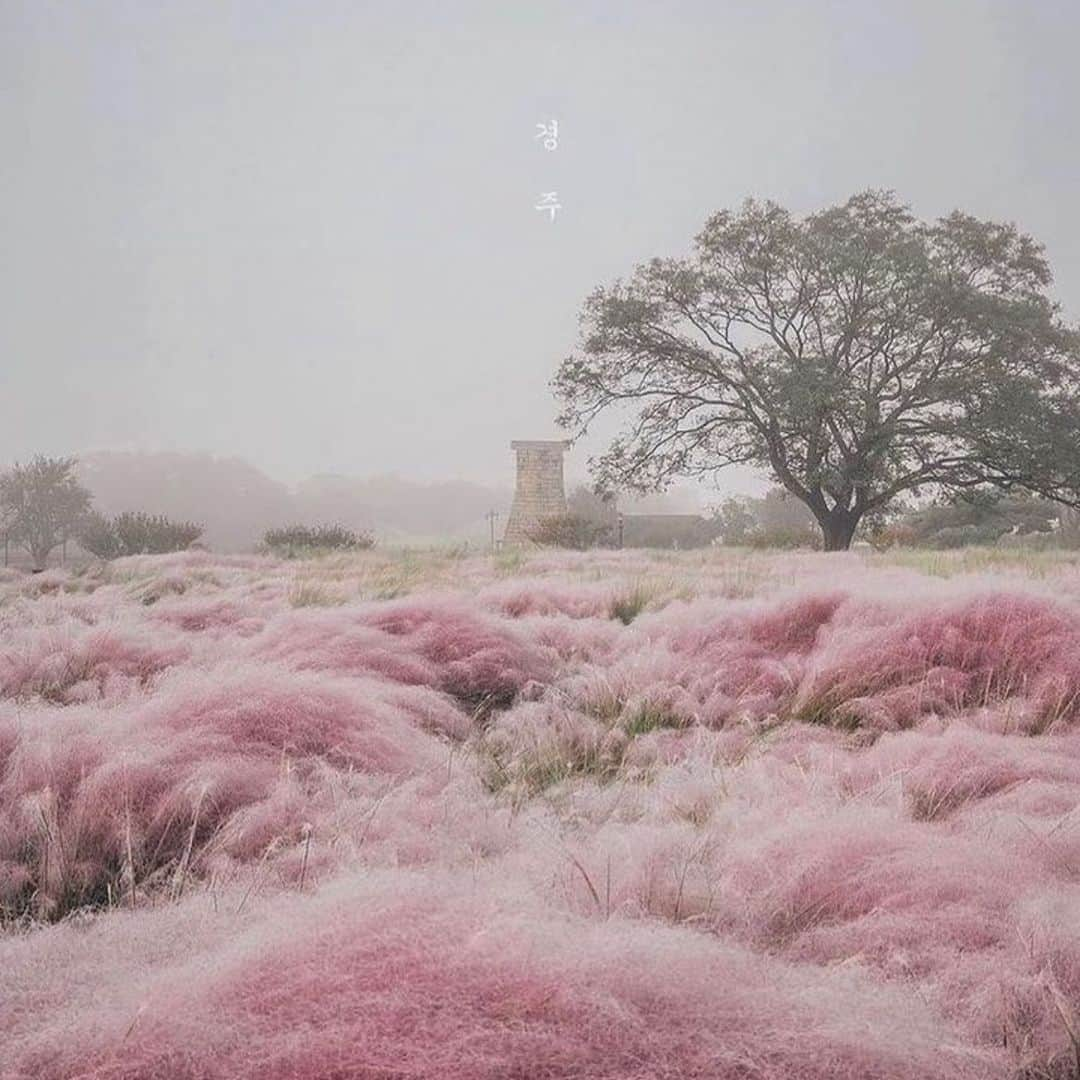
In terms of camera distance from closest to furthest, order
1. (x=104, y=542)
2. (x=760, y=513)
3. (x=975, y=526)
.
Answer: (x=104, y=542) → (x=975, y=526) → (x=760, y=513)

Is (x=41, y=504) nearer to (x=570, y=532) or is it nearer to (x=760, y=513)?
(x=570, y=532)

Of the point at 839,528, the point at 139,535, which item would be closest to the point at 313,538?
the point at 139,535

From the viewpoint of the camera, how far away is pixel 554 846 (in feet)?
5.37

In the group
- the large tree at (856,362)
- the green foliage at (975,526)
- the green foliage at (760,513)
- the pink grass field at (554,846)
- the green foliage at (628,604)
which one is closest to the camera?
the pink grass field at (554,846)

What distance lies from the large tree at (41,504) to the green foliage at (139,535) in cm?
679

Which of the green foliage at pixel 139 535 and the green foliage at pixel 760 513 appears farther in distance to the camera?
the green foliage at pixel 760 513

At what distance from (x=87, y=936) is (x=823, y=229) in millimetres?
17819

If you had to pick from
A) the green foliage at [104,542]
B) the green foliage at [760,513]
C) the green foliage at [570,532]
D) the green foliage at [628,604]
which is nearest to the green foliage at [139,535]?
the green foliage at [104,542]

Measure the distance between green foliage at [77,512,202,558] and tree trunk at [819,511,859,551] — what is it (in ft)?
37.0

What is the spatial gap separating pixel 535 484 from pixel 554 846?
→ 75.3 feet

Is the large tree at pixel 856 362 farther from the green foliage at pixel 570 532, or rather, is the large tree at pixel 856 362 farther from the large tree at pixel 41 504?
the large tree at pixel 41 504

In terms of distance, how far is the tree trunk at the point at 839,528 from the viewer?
16891mm

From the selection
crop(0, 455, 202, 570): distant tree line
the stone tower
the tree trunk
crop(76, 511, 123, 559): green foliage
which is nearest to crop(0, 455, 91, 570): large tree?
crop(0, 455, 202, 570): distant tree line

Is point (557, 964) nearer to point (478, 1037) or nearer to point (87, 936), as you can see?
point (478, 1037)
